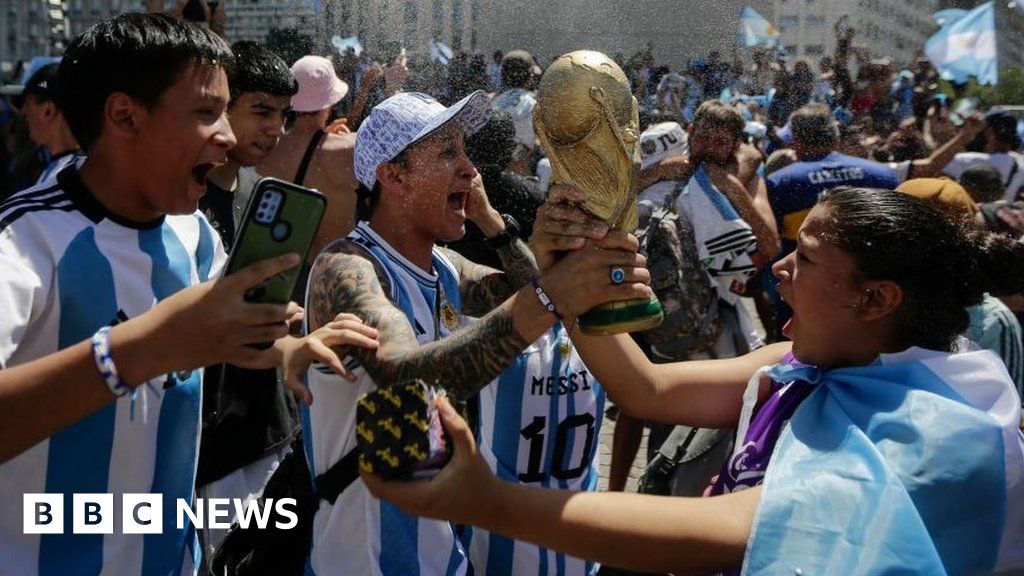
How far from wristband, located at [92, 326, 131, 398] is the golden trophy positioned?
785 millimetres

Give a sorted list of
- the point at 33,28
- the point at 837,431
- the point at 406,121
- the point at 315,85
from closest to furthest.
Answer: the point at 837,431
the point at 406,121
the point at 315,85
the point at 33,28

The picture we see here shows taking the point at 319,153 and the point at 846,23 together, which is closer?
the point at 846,23

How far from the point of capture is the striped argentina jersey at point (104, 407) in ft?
6.57

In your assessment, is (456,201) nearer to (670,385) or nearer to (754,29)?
(670,385)

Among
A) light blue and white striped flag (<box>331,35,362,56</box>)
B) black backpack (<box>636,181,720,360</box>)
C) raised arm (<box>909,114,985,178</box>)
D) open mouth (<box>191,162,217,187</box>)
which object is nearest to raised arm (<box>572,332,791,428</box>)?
open mouth (<box>191,162,217,187</box>)

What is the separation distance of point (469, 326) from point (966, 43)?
4616 mm

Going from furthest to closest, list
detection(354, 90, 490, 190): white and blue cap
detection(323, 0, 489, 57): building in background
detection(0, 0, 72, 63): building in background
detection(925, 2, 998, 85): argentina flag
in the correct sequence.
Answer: detection(0, 0, 72, 63): building in background → detection(925, 2, 998, 85): argentina flag → detection(323, 0, 489, 57): building in background → detection(354, 90, 490, 190): white and blue cap

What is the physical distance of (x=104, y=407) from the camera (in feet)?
6.96

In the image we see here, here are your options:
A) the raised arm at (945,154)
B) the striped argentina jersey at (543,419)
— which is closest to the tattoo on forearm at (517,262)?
the striped argentina jersey at (543,419)

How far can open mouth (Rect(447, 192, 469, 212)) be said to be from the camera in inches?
105

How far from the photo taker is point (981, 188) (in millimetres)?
5695

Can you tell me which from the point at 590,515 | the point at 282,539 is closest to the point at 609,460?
the point at 282,539

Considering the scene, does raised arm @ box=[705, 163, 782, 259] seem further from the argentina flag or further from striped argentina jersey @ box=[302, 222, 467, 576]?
striped argentina jersey @ box=[302, 222, 467, 576]

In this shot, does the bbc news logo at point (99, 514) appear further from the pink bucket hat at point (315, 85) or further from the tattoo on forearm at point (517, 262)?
the pink bucket hat at point (315, 85)
